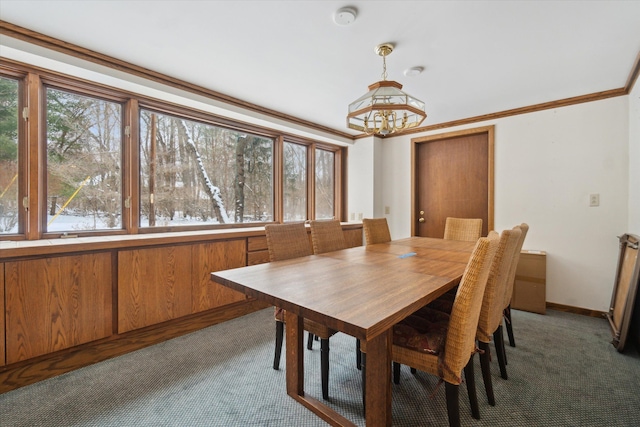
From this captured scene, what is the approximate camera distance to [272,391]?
1739 millimetres

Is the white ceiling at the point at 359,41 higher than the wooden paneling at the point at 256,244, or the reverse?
the white ceiling at the point at 359,41

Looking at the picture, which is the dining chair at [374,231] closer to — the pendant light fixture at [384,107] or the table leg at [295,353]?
the pendant light fixture at [384,107]

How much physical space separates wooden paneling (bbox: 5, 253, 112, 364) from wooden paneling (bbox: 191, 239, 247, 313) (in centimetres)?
66

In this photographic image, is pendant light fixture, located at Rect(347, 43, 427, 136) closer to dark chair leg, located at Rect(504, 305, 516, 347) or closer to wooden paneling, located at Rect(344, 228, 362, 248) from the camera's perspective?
dark chair leg, located at Rect(504, 305, 516, 347)

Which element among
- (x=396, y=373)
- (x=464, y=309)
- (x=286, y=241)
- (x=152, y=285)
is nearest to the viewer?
(x=464, y=309)

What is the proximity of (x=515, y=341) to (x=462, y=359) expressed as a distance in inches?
63.2

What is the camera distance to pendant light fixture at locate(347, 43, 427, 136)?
176 centimetres

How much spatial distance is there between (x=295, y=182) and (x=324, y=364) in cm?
291

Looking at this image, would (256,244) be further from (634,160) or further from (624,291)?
(634,160)

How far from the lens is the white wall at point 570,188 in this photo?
→ 2.82 meters

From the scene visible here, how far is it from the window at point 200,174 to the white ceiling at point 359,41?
587 mm

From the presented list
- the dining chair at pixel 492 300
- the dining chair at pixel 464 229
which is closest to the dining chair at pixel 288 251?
the dining chair at pixel 492 300

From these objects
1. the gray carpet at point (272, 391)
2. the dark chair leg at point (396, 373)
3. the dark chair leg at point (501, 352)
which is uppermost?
the dark chair leg at point (501, 352)

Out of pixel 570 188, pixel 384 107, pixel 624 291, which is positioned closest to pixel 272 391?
pixel 384 107
